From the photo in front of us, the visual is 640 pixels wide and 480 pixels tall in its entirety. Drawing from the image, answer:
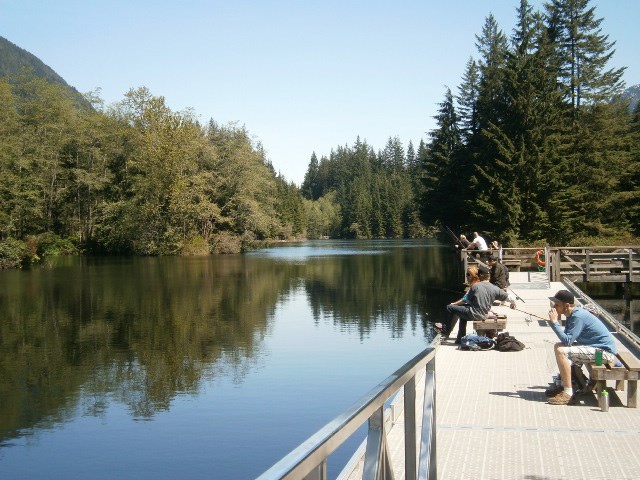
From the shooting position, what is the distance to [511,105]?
4969 cm

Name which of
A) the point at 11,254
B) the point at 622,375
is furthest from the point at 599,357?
the point at 11,254

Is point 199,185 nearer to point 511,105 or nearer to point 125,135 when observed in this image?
point 125,135

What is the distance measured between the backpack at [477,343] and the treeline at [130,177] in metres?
53.7

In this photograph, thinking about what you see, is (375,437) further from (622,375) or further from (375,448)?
(622,375)

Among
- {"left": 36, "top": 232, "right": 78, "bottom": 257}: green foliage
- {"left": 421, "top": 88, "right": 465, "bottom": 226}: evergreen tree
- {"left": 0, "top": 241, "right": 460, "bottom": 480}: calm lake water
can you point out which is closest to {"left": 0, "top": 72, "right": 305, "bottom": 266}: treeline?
{"left": 36, "top": 232, "right": 78, "bottom": 257}: green foliage

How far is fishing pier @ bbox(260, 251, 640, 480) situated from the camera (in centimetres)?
303

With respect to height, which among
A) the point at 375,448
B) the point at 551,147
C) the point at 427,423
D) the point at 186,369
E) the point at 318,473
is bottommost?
the point at 186,369

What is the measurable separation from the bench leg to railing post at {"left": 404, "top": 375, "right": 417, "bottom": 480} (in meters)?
5.08

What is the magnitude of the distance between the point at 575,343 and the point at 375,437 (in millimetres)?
6330

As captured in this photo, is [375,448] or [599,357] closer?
[375,448]

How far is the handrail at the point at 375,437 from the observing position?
6.77 ft

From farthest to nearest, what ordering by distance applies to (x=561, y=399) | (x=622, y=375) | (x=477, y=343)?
(x=477, y=343)
(x=561, y=399)
(x=622, y=375)

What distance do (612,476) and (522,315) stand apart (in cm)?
1294

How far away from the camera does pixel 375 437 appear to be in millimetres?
3080
